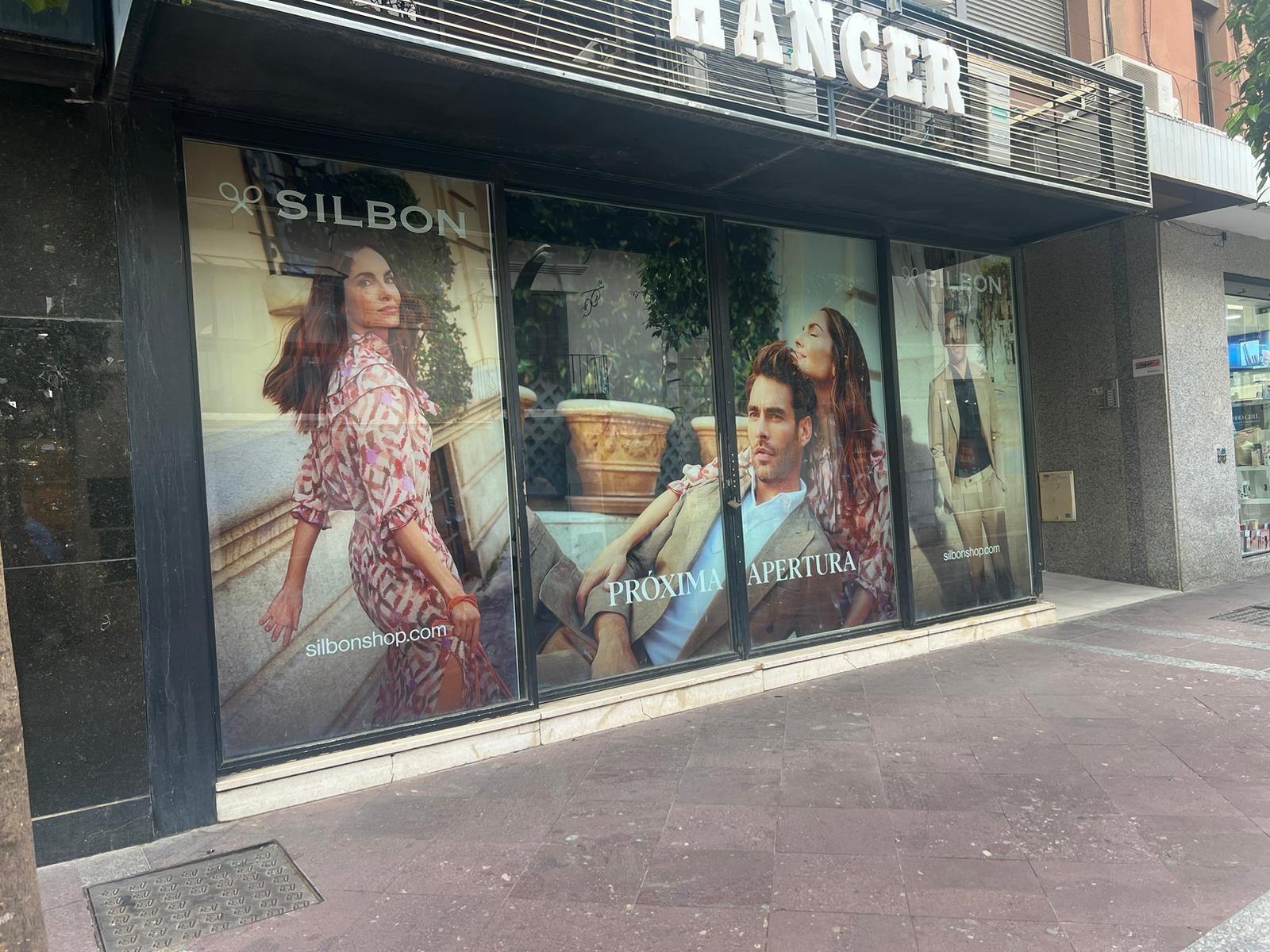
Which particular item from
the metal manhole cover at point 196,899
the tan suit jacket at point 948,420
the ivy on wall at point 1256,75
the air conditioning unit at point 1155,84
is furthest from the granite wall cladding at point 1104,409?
the metal manhole cover at point 196,899

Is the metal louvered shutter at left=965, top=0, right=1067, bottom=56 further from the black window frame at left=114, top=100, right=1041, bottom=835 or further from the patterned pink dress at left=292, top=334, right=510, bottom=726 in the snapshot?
the patterned pink dress at left=292, top=334, right=510, bottom=726

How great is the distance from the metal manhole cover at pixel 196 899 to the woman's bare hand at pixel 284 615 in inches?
42.0

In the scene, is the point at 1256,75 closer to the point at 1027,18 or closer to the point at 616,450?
the point at 1027,18

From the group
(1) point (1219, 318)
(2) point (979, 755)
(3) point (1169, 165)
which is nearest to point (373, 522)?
(2) point (979, 755)

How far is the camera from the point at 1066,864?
331cm

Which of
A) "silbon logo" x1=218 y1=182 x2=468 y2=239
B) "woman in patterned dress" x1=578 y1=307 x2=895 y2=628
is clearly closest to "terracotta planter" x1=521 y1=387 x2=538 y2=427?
"silbon logo" x1=218 y1=182 x2=468 y2=239

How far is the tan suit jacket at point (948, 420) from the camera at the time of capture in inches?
284

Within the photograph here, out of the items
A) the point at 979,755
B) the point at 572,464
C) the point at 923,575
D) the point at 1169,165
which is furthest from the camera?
the point at 1169,165

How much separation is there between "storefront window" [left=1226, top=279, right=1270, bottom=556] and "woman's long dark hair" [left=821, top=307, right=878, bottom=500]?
18.9 feet

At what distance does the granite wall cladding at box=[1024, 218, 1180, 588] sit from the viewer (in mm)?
8969

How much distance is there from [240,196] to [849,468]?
15.2 feet

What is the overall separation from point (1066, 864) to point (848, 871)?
0.85 m

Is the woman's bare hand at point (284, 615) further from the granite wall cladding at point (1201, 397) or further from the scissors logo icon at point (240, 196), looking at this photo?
the granite wall cladding at point (1201, 397)

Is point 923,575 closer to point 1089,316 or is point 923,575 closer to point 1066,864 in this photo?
point 1066,864
